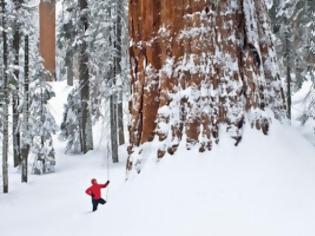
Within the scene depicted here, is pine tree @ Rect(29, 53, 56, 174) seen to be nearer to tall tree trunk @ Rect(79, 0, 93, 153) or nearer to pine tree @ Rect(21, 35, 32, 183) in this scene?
tall tree trunk @ Rect(79, 0, 93, 153)

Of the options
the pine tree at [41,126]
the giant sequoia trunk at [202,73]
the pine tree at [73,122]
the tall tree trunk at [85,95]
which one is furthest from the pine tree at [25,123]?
the giant sequoia trunk at [202,73]

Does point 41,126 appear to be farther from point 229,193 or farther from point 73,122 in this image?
point 229,193

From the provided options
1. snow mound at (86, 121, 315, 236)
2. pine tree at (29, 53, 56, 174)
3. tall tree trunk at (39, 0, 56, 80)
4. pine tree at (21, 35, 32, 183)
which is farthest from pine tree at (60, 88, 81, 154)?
snow mound at (86, 121, 315, 236)

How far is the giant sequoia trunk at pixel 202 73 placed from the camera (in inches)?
276

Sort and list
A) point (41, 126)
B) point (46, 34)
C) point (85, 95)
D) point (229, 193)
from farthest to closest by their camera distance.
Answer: point (46, 34)
point (85, 95)
point (41, 126)
point (229, 193)

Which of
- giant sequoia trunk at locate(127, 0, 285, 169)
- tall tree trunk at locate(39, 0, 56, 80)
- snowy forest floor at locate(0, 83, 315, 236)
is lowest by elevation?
snowy forest floor at locate(0, 83, 315, 236)

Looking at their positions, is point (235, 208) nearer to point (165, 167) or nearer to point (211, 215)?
point (211, 215)

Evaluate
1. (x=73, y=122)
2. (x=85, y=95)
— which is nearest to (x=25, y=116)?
(x=85, y=95)

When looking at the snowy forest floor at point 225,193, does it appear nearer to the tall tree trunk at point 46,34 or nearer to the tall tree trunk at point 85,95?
the tall tree trunk at point 85,95

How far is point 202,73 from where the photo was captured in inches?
279

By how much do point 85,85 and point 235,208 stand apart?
65.1ft

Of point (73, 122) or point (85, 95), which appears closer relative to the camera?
point (85, 95)

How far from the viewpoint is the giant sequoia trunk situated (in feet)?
23.0

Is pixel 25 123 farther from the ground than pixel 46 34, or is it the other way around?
pixel 46 34
